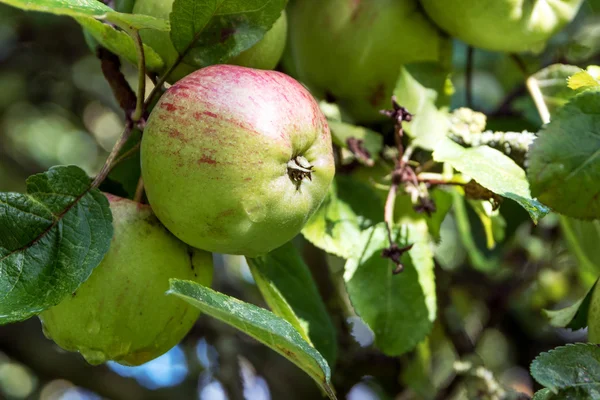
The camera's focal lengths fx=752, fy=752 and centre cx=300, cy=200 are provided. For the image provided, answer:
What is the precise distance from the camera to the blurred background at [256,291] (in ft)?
5.32

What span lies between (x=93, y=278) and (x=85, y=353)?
89 millimetres

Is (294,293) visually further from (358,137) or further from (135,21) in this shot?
(135,21)

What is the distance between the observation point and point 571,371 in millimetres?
753

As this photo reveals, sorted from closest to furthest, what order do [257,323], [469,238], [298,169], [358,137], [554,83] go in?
[257,323]
[298,169]
[358,137]
[554,83]
[469,238]

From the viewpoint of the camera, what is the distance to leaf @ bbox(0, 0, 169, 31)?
66 centimetres

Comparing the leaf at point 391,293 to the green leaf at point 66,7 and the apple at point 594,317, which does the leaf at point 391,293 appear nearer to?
the apple at point 594,317

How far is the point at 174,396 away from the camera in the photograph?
1.88 m

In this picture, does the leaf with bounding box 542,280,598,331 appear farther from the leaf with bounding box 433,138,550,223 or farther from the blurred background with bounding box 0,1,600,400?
the blurred background with bounding box 0,1,600,400

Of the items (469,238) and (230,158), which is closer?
(230,158)

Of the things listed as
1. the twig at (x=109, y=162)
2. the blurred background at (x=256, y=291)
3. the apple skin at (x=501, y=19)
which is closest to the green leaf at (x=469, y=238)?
the blurred background at (x=256, y=291)

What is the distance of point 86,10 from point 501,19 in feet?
2.01

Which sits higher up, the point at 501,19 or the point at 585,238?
the point at 501,19

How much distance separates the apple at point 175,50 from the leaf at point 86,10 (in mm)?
101

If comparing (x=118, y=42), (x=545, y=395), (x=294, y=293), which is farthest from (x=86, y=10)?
(x=545, y=395)
